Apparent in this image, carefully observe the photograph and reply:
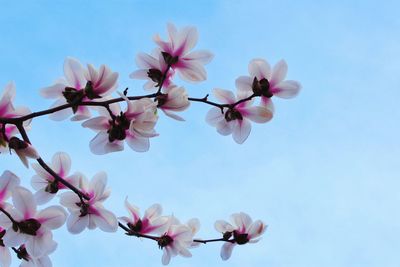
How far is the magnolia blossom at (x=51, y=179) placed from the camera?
2102 mm

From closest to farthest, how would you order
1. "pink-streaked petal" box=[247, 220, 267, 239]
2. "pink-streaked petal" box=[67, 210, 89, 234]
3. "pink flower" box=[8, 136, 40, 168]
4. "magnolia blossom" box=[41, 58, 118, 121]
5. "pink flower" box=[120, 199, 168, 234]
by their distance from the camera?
"pink flower" box=[8, 136, 40, 168] < "magnolia blossom" box=[41, 58, 118, 121] < "pink-streaked petal" box=[67, 210, 89, 234] < "pink flower" box=[120, 199, 168, 234] < "pink-streaked petal" box=[247, 220, 267, 239]

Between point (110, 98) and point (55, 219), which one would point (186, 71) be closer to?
point (110, 98)

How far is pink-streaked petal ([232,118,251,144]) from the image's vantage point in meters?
2.10

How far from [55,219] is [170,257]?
660mm

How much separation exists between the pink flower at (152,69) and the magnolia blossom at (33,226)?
1.85 ft

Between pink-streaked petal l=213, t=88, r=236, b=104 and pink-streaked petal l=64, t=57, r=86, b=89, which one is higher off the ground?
pink-streaked petal l=213, t=88, r=236, b=104

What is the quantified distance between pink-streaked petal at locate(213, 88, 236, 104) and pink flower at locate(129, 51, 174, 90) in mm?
190

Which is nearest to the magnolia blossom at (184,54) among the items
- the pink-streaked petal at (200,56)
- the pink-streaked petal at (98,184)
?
the pink-streaked petal at (200,56)

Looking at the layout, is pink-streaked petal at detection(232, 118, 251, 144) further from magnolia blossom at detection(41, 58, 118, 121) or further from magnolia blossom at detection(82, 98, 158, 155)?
magnolia blossom at detection(41, 58, 118, 121)

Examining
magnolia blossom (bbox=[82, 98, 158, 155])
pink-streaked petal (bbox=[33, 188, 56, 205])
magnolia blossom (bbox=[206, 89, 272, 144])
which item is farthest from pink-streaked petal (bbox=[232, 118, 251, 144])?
pink-streaked petal (bbox=[33, 188, 56, 205])

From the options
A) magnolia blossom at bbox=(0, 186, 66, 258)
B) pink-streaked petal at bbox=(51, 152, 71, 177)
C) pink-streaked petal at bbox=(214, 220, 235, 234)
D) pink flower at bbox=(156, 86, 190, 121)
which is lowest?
magnolia blossom at bbox=(0, 186, 66, 258)

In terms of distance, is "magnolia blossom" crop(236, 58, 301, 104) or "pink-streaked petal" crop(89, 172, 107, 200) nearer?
"pink-streaked petal" crop(89, 172, 107, 200)

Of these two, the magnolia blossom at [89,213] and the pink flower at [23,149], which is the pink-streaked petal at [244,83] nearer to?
the magnolia blossom at [89,213]

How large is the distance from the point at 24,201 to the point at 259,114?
2.89ft
